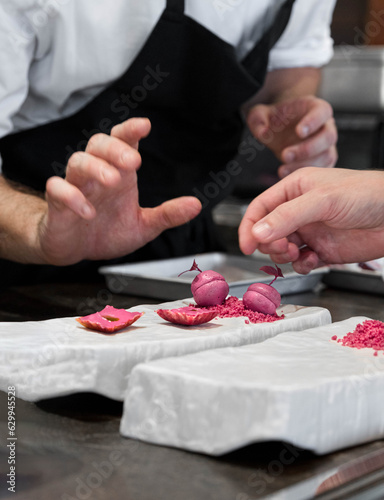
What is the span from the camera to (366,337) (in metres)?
0.78

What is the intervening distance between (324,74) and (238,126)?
1.44 meters

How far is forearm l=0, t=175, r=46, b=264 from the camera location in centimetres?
126

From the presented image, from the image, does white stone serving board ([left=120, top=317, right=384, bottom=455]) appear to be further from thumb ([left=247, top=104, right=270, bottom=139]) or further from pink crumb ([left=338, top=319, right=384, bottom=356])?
thumb ([left=247, top=104, right=270, bottom=139])

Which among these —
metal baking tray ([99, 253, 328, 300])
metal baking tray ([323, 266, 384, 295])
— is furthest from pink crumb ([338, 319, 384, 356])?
metal baking tray ([323, 266, 384, 295])

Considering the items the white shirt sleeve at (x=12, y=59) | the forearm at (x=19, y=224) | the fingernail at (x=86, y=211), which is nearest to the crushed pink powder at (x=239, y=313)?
the fingernail at (x=86, y=211)

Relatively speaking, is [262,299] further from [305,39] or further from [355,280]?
[305,39]

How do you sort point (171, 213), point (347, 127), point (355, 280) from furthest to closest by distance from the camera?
point (347, 127), point (355, 280), point (171, 213)

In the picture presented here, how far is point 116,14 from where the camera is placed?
1.37m

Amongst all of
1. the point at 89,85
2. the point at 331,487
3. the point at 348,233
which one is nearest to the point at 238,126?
the point at 89,85

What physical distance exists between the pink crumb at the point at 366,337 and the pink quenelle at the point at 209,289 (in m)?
0.20

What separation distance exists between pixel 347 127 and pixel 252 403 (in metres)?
2.74

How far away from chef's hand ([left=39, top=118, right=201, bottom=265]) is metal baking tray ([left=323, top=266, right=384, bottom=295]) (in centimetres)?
41

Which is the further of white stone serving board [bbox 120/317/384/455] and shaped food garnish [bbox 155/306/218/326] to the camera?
shaped food garnish [bbox 155/306/218/326]

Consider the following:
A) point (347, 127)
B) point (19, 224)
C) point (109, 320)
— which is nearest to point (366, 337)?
point (109, 320)
